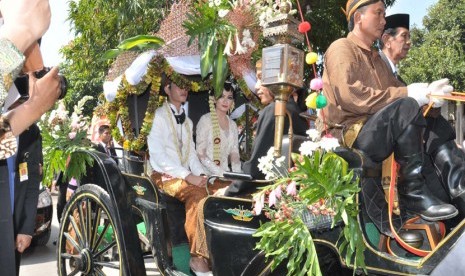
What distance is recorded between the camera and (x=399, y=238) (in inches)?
104

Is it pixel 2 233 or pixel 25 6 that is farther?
pixel 2 233

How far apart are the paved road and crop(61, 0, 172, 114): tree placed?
498cm

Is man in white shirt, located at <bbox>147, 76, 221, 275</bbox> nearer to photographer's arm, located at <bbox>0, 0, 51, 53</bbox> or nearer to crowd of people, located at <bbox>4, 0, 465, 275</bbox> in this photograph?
crowd of people, located at <bbox>4, 0, 465, 275</bbox>

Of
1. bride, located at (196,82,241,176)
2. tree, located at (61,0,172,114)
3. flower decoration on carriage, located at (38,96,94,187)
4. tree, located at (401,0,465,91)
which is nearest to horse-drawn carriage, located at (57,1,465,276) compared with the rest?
flower decoration on carriage, located at (38,96,94,187)

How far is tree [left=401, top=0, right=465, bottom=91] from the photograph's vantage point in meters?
24.2

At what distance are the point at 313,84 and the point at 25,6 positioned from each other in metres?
1.83

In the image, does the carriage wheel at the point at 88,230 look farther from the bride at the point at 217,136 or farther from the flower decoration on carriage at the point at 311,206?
the flower decoration on carriage at the point at 311,206

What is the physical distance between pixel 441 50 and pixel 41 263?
23.9 m

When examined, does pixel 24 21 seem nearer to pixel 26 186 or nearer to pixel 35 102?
pixel 35 102

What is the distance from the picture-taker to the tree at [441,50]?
79.3ft

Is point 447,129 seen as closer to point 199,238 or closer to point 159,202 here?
point 199,238

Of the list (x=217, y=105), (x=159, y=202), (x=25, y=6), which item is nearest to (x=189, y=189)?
(x=159, y=202)

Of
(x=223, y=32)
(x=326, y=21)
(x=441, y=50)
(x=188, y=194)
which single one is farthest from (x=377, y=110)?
(x=441, y=50)

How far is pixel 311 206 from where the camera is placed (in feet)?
8.60
